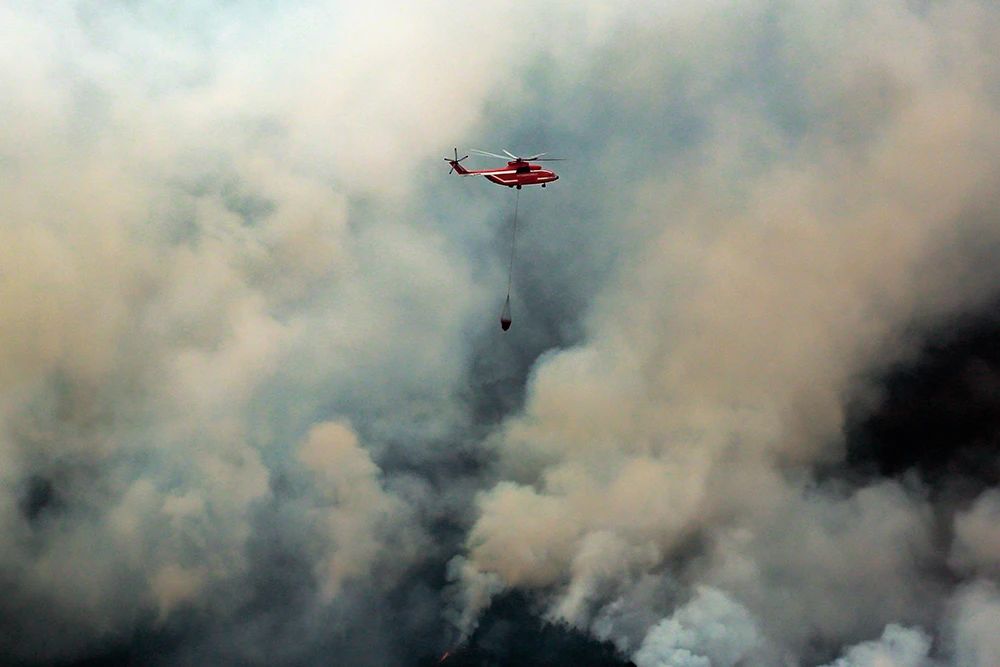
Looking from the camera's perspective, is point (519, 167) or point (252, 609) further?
point (252, 609)

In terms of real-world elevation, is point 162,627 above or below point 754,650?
below

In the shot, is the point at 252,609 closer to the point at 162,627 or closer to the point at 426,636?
the point at 162,627

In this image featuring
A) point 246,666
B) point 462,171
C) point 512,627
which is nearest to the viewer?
point 462,171

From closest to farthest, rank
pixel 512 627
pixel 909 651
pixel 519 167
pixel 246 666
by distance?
pixel 519 167 → pixel 909 651 → pixel 246 666 → pixel 512 627

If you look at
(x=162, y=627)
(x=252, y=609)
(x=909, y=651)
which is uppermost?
(x=909, y=651)

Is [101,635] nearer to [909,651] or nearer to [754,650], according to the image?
[754,650]

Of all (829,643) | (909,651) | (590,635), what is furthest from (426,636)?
(909,651)

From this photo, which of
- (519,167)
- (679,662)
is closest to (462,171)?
(519,167)

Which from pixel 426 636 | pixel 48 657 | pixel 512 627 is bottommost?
pixel 48 657

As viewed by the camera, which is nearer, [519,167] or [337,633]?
[519,167]
